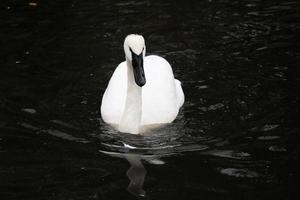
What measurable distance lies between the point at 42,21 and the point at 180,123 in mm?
4798

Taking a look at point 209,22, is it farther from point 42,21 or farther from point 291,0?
point 42,21

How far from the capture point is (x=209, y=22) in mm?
12625

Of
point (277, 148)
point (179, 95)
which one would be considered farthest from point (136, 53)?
point (277, 148)

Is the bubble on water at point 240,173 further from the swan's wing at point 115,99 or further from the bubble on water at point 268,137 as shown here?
the swan's wing at point 115,99

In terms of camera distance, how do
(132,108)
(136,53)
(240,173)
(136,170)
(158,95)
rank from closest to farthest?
(240,173)
(136,170)
(136,53)
(132,108)
(158,95)

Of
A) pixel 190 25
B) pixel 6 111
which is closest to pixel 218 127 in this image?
pixel 6 111

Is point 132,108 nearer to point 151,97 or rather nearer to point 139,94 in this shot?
point 139,94

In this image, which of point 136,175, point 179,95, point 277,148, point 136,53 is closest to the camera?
point 136,175

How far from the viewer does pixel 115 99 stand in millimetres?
9523

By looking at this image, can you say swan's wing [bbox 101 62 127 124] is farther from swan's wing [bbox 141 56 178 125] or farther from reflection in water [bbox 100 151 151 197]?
reflection in water [bbox 100 151 151 197]

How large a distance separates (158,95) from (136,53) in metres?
1.21

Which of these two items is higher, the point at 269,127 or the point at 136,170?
the point at 269,127

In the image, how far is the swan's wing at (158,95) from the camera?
30.7 feet

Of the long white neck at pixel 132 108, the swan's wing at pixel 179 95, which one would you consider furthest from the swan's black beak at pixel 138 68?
the swan's wing at pixel 179 95
